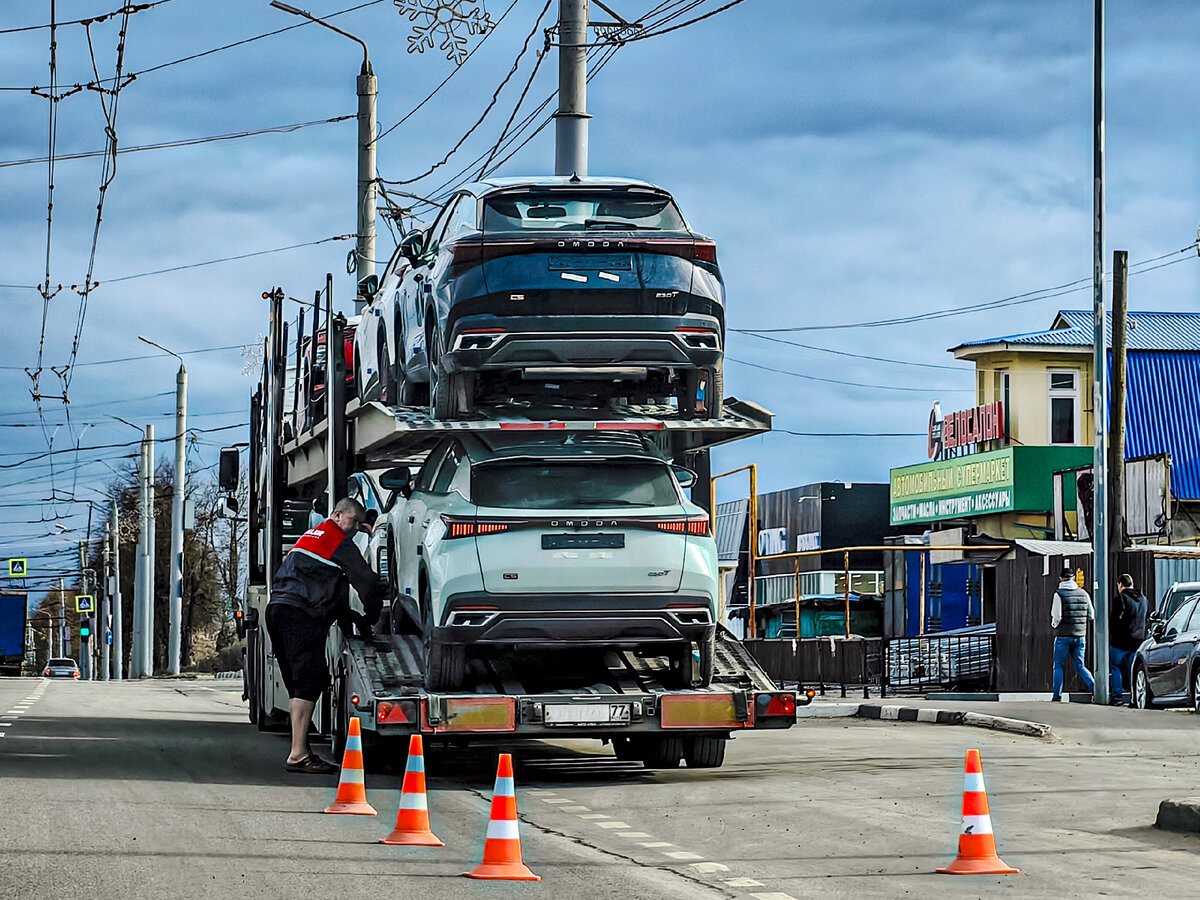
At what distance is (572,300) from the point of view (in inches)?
549

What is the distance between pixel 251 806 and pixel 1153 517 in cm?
2627

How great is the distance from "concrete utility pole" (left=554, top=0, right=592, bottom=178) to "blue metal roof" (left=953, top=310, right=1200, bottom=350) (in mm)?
28391

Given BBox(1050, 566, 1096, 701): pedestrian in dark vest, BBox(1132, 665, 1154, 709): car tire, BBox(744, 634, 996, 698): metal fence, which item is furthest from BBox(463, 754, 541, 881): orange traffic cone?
BBox(744, 634, 996, 698): metal fence

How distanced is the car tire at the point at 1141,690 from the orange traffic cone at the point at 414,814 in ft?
53.8

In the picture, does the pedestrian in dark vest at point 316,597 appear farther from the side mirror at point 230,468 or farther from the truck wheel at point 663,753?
the side mirror at point 230,468

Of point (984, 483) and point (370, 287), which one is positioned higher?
point (370, 287)

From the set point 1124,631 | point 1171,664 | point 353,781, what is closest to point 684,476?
point 353,781

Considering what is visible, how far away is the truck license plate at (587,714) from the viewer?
43.8ft

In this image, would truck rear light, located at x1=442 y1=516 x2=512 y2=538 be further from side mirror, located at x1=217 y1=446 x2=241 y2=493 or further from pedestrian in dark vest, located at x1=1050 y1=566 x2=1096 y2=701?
pedestrian in dark vest, located at x1=1050 y1=566 x2=1096 y2=701

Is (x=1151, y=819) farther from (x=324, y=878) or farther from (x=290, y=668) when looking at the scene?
(x=290, y=668)

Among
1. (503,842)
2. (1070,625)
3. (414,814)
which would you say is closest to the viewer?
(503,842)

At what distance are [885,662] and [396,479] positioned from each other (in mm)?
16523

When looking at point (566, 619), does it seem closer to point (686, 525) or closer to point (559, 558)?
point (559, 558)

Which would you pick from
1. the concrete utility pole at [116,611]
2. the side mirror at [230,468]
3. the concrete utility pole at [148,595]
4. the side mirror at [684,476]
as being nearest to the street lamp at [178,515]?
the concrete utility pole at [148,595]
